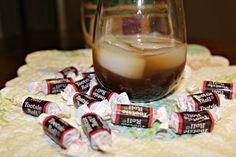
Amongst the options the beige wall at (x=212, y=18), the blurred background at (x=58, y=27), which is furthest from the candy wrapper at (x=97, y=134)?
the beige wall at (x=212, y=18)

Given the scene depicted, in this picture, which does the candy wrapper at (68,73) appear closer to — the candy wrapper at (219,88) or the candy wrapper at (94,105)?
the candy wrapper at (94,105)

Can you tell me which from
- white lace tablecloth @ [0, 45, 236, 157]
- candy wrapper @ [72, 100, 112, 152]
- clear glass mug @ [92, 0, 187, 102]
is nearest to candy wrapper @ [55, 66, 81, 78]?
white lace tablecloth @ [0, 45, 236, 157]

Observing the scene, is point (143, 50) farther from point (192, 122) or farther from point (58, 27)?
point (58, 27)

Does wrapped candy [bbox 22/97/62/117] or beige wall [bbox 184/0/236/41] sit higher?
beige wall [bbox 184/0/236/41]

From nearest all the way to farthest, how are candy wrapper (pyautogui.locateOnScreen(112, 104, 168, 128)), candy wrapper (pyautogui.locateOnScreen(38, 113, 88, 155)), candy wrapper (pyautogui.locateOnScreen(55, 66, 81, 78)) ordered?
1. candy wrapper (pyautogui.locateOnScreen(38, 113, 88, 155))
2. candy wrapper (pyautogui.locateOnScreen(112, 104, 168, 128))
3. candy wrapper (pyautogui.locateOnScreen(55, 66, 81, 78))

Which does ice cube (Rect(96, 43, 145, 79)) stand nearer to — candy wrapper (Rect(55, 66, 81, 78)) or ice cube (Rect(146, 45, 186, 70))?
ice cube (Rect(146, 45, 186, 70))

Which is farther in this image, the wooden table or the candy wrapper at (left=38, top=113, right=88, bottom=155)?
the wooden table

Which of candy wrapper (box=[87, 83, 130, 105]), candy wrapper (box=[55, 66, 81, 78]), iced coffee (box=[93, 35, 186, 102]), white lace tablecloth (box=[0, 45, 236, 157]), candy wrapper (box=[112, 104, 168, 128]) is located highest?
iced coffee (box=[93, 35, 186, 102])
